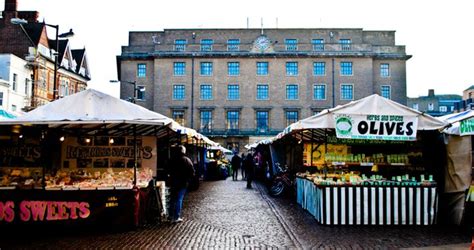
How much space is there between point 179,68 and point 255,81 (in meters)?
9.41

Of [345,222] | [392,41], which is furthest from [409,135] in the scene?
[392,41]

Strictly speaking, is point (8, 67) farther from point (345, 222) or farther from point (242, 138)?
point (345, 222)

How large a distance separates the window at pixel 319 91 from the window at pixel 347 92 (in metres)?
2.26

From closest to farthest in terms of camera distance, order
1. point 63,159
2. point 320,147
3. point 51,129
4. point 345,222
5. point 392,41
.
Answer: point 345,222
point 51,129
point 63,159
point 320,147
point 392,41

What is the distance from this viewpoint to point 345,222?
39.1 feet

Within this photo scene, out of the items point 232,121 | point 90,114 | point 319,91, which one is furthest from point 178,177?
point 319,91

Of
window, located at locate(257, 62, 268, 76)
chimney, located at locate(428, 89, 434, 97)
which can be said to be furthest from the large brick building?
chimney, located at locate(428, 89, 434, 97)

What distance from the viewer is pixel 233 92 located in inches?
2437

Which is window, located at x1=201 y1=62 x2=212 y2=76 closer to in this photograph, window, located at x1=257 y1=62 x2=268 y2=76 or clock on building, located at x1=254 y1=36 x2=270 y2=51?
window, located at x1=257 y1=62 x2=268 y2=76

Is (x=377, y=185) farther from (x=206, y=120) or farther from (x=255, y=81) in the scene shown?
(x=255, y=81)

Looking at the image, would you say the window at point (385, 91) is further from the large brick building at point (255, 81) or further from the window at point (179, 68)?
the window at point (179, 68)

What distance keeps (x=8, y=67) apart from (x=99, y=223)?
36.4 m

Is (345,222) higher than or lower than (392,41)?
lower

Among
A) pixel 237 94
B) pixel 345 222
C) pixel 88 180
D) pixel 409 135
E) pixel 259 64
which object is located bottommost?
pixel 345 222
